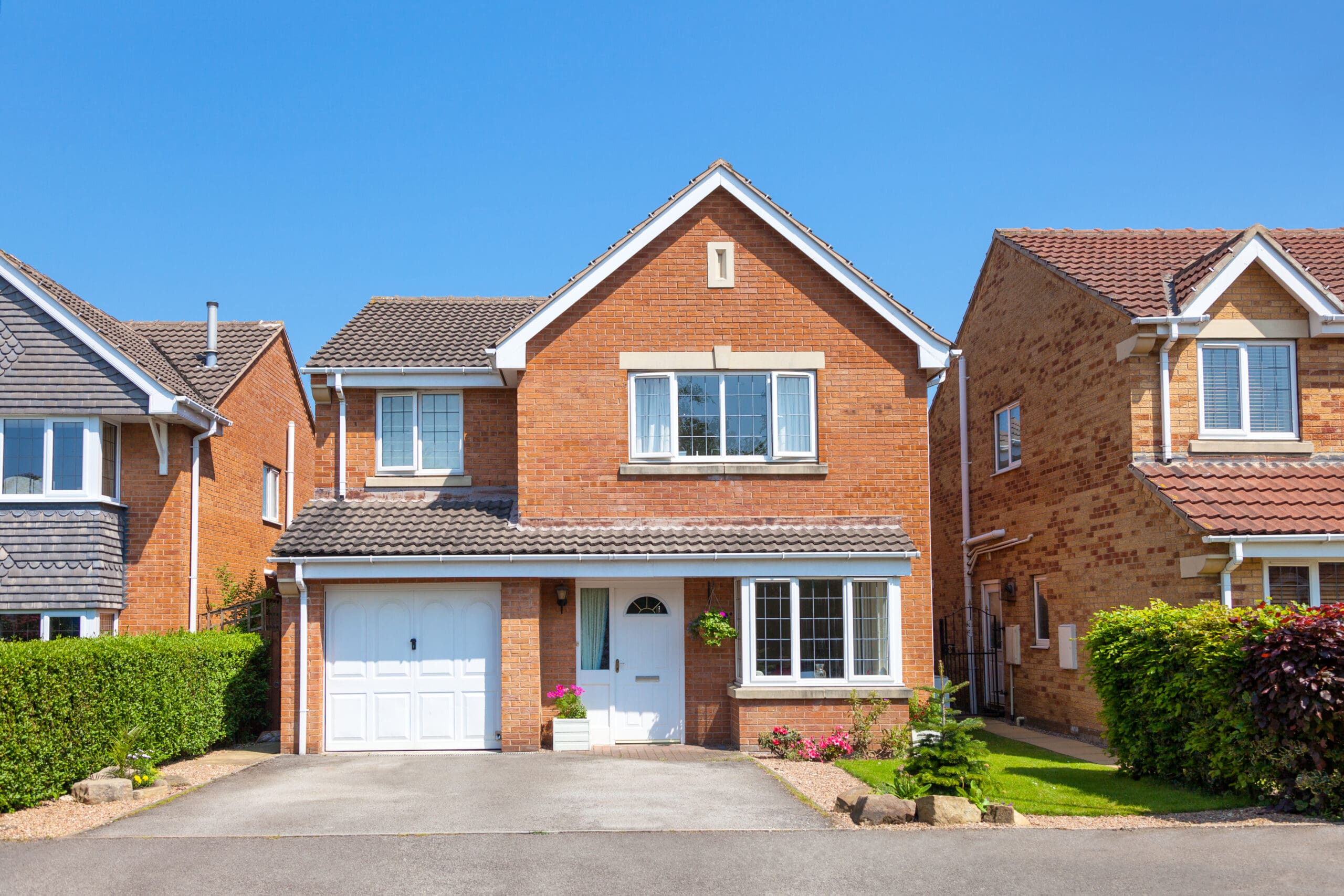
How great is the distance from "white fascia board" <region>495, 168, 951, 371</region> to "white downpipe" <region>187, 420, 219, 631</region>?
18.6ft

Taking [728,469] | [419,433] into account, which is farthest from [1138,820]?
[419,433]

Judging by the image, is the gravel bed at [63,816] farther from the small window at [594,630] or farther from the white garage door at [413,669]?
the small window at [594,630]

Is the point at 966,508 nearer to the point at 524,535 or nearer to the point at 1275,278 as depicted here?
the point at 1275,278

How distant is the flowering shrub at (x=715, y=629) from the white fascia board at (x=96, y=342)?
877 cm

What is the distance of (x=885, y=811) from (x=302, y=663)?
9.12 metres

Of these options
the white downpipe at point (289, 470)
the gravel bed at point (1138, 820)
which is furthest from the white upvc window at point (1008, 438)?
the white downpipe at point (289, 470)

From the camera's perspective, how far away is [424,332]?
778 inches

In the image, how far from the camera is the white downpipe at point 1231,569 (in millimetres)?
15164

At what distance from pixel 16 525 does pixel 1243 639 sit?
667 inches

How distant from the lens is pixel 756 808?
1196cm

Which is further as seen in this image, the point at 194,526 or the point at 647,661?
the point at 194,526

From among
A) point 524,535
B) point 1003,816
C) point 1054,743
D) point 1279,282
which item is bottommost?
point 1054,743

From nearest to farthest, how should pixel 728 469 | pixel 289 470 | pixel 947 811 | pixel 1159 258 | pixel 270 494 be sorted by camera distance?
1. pixel 947 811
2. pixel 728 469
3. pixel 1159 258
4. pixel 270 494
5. pixel 289 470

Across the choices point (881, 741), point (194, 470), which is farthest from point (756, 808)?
point (194, 470)
